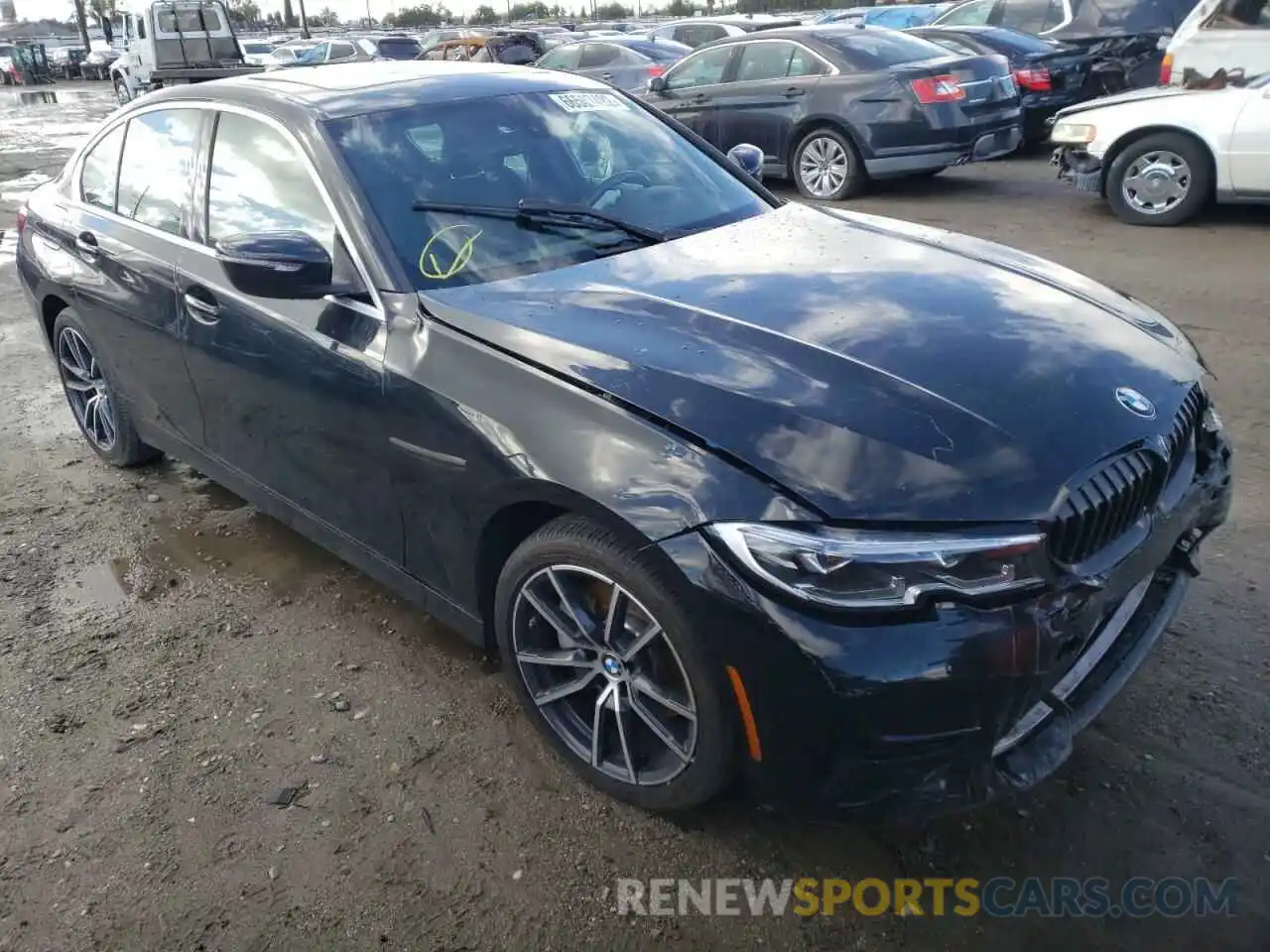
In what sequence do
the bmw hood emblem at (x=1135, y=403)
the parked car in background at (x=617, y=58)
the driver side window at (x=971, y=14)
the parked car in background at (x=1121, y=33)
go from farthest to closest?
the parked car in background at (x=617, y=58) → the driver side window at (x=971, y=14) → the parked car in background at (x=1121, y=33) → the bmw hood emblem at (x=1135, y=403)

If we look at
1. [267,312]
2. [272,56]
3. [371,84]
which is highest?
[371,84]

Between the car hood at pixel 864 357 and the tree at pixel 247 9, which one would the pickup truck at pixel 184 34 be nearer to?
the car hood at pixel 864 357

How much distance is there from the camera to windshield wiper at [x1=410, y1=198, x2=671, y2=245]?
314 centimetres

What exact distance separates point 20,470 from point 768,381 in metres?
4.14

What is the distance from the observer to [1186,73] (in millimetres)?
9570

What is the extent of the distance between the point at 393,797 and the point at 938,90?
889cm

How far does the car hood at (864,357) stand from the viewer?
2.19m

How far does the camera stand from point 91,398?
4918 millimetres

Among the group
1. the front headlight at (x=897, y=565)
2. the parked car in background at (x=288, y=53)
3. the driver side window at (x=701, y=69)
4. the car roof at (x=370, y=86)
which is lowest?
the parked car in background at (x=288, y=53)

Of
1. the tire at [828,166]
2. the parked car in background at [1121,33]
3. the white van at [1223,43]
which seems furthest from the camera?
the parked car in background at [1121,33]

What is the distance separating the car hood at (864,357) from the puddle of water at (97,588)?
190 centimetres

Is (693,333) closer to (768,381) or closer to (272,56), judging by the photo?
(768,381)

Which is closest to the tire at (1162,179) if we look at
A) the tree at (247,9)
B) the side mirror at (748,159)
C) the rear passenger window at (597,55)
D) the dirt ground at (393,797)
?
the dirt ground at (393,797)

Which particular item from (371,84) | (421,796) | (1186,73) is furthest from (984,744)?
(1186,73)
